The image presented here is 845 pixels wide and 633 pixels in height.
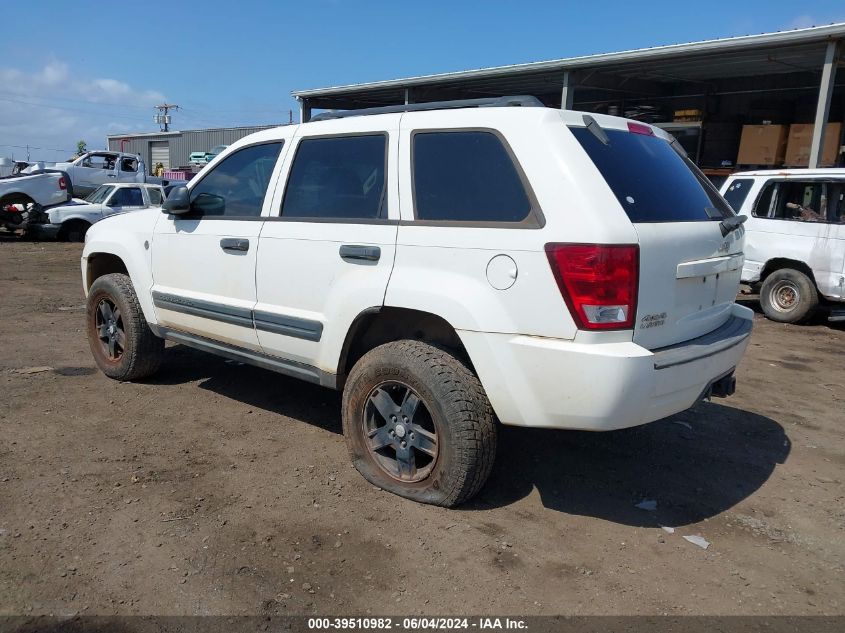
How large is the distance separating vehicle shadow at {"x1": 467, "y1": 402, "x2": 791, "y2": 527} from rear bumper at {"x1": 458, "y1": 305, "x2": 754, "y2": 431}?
67cm

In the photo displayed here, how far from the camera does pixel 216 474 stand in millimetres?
3873

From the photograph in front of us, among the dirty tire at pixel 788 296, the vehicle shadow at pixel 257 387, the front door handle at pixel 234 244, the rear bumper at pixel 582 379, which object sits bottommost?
the vehicle shadow at pixel 257 387

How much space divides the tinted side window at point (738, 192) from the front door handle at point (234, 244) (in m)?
7.50

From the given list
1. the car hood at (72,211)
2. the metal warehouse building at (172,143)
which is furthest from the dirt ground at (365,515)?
the metal warehouse building at (172,143)

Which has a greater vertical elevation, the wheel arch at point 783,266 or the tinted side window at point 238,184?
the tinted side window at point 238,184

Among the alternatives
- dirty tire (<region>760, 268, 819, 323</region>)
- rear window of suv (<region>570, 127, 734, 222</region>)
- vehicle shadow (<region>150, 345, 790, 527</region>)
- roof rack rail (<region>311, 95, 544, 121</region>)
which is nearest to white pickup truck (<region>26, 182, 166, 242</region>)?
vehicle shadow (<region>150, 345, 790, 527</region>)

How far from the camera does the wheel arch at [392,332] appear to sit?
140 inches

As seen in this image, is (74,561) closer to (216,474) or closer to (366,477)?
(216,474)

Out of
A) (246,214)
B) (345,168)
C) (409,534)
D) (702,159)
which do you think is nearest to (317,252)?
(345,168)

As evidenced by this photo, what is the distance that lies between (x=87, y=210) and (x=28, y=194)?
1451 millimetres

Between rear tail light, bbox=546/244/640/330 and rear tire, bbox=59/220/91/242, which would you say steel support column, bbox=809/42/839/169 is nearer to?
rear tail light, bbox=546/244/640/330

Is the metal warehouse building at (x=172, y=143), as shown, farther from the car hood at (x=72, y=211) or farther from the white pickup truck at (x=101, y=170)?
the car hood at (x=72, y=211)

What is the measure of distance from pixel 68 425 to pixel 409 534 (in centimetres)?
257

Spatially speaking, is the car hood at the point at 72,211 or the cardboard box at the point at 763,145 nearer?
the cardboard box at the point at 763,145
